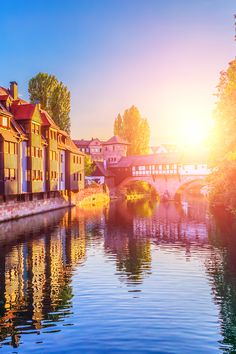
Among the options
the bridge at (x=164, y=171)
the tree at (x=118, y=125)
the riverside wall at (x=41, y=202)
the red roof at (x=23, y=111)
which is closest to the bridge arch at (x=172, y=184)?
the bridge at (x=164, y=171)

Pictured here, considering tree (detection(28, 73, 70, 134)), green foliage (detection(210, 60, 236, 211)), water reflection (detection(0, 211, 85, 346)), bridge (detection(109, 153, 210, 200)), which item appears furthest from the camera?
bridge (detection(109, 153, 210, 200))

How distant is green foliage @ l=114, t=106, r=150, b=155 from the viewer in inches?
4018

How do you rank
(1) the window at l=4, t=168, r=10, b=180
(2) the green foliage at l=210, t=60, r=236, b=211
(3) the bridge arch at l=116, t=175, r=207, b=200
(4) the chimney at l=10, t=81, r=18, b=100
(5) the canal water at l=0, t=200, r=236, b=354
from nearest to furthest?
(5) the canal water at l=0, t=200, r=236, b=354
(2) the green foliage at l=210, t=60, r=236, b=211
(1) the window at l=4, t=168, r=10, b=180
(4) the chimney at l=10, t=81, r=18, b=100
(3) the bridge arch at l=116, t=175, r=207, b=200

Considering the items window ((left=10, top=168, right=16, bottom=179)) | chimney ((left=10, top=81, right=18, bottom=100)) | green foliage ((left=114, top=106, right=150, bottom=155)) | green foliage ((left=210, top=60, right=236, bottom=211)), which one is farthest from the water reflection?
green foliage ((left=114, top=106, right=150, bottom=155))

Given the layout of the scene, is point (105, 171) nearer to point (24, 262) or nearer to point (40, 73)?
point (40, 73)

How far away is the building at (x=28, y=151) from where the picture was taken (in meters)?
39.2

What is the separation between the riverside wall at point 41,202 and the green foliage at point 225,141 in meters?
20.2

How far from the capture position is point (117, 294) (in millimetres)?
15844

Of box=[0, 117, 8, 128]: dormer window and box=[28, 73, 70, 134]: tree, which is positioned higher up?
box=[28, 73, 70, 134]: tree

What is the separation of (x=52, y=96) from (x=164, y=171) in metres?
27.8

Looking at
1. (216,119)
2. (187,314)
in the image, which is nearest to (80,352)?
(187,314)

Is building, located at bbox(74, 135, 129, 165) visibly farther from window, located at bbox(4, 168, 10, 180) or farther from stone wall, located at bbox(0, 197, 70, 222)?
window, located at bbox(4, 168, 10, 180)

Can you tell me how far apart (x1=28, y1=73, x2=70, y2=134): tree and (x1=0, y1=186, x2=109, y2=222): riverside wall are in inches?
498

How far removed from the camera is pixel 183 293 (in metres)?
16.0
